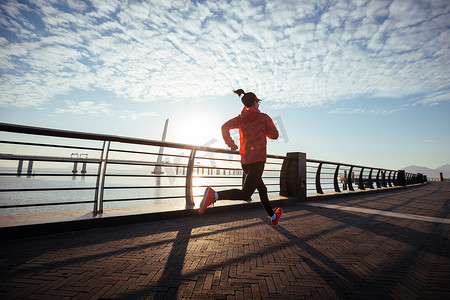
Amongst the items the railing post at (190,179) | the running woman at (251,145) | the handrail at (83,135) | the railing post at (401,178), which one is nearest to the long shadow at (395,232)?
the running woman at (251,145)

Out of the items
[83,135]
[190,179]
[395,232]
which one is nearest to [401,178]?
[395,232]

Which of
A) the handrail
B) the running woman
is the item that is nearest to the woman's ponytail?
the running woman

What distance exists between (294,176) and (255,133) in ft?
13.3

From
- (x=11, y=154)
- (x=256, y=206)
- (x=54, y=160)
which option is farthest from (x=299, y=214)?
(x=11, y=154)

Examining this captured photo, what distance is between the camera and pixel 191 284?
177 centimetres

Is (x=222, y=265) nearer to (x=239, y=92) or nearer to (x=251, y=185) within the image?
(x=251, y=185)

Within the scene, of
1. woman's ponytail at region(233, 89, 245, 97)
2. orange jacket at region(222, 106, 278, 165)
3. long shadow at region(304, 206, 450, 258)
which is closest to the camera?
long shadow at region(304, 206, 450, 258)

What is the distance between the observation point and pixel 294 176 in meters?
6.89

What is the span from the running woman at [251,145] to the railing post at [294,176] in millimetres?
3500

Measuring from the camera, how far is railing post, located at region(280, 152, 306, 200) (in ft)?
22.4

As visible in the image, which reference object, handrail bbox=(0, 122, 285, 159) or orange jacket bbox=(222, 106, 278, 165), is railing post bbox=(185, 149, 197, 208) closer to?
handrail bbox=(0, 122, 285, 159)

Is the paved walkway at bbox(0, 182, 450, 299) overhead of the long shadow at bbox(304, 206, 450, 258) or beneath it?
beneath

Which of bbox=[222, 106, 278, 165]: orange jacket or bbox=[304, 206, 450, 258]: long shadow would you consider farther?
bbox=[222, 106, 278, 165]: orange jacket

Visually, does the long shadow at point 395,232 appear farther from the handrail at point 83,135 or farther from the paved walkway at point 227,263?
the handrail at point 83,135
